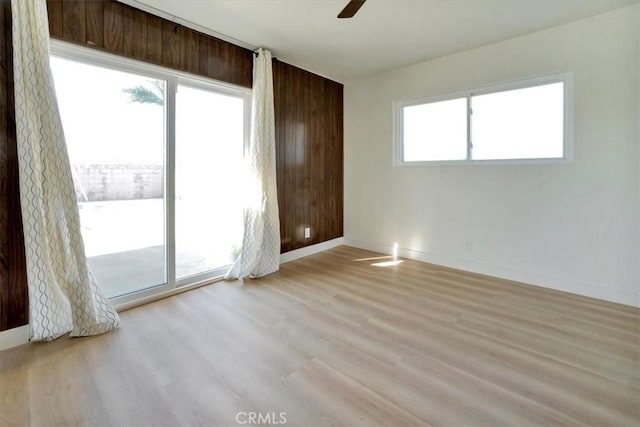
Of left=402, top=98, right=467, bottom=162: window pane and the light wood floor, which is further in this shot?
left=402, top=98, right=467, bottom=162: window pane

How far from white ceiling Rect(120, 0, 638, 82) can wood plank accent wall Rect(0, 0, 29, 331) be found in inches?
37.5

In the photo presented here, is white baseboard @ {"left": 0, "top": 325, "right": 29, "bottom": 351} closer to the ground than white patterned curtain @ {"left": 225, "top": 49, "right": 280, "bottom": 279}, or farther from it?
closer to the ground

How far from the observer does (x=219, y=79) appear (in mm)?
3135

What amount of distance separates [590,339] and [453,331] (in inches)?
36.2

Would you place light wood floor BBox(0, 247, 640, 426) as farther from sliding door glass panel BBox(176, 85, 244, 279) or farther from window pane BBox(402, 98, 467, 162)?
window pane BBox(402, 98, 467, 162)

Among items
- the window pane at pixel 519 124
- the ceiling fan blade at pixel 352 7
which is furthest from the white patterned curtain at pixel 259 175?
the window pane at pixel 519 124

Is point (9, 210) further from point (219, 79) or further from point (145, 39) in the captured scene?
point (219, 79)

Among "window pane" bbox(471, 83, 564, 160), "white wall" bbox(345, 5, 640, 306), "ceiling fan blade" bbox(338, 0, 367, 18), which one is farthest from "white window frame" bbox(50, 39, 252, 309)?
"window pane" bbox(471, 83, 564, 160)

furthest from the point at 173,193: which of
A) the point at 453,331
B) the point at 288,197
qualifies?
the point at 453,331

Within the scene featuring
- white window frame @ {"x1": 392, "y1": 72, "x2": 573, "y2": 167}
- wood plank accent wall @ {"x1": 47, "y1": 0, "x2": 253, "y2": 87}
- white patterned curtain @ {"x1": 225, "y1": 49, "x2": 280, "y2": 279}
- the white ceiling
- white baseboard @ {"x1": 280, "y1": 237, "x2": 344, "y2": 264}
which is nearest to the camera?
→ wood plank accent wall @ {"x1": 47, "y1": 0, "x2": 253, "y2": 87}

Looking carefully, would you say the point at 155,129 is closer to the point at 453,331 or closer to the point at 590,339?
the point at 453,331

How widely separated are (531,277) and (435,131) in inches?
79.5

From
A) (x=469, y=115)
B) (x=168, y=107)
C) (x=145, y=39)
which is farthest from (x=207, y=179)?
(x=469, y=115)

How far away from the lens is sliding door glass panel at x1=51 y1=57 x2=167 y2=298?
7.61 ft
